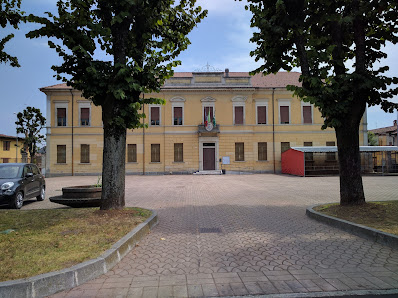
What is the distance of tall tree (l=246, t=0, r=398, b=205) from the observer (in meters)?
7.65

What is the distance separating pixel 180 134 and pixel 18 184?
75.7 feet

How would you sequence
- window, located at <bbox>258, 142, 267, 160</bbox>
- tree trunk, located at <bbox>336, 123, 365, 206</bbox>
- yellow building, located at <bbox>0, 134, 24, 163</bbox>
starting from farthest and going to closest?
yellow building, located at <bbox>0, 134, 24, 163</bbox> < window, located at <bbox>258, 142, 267, 160</bbox> < tree trunk, located at <bbox>336, 123, 365, 206</bbox>

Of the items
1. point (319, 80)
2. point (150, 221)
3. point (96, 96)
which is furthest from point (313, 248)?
point (96, 96)

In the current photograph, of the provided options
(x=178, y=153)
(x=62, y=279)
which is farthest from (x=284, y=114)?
(x=62, y=279)

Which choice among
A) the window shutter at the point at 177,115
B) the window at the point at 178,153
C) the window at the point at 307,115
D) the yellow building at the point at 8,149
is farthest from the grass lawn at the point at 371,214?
the yellow building at the point at 8,149

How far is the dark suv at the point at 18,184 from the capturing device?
9.43 m

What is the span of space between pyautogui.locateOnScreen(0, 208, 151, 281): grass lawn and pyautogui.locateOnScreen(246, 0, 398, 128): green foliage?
6052mm

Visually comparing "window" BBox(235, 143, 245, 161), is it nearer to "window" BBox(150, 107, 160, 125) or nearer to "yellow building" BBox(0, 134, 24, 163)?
"window" BBox(150, 107, 160, 125)

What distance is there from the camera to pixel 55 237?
5.27 meters

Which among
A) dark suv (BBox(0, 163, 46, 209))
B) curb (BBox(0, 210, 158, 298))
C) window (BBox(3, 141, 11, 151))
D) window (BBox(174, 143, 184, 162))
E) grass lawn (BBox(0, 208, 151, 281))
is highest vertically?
window (BBox(3, 141, 11, 151))

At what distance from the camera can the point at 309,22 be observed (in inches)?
336

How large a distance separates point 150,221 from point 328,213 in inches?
187

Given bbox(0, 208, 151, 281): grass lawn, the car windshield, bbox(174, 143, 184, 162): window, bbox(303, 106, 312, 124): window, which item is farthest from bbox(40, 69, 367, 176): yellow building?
bbox(0, 208, 151, 281): grass lawn

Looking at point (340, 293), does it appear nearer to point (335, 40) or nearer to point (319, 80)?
point (319, 80)
